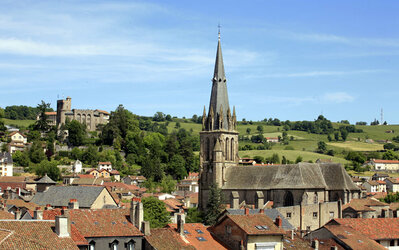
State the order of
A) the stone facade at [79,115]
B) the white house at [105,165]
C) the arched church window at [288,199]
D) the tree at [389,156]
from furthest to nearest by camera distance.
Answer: the tree at [389,156] → the stone facade at [79,115] → the white house at [105,165] → the arched church window at [288,199]

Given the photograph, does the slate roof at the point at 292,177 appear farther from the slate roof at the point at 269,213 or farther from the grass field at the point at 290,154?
the grass field at the point at 290,154

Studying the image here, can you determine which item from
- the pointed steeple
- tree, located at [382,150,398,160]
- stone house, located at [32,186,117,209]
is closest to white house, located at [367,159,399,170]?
tree, located at [382,150,398,160]

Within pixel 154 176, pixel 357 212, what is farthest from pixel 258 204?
pixel 154 176

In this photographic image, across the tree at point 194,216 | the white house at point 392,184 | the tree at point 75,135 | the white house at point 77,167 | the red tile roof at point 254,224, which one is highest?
the tree at point 75,135

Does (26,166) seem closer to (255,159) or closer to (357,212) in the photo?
(255,159)

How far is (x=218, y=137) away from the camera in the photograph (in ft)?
304

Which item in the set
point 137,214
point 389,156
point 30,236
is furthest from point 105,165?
point 30,236

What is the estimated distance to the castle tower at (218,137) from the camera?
9150 centimetres

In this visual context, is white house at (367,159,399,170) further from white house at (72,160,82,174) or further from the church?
the church

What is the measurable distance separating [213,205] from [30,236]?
52200 mm

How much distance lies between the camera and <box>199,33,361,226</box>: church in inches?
3250

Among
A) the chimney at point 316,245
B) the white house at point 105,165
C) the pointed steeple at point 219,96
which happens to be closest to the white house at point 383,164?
the white house at point 105,165

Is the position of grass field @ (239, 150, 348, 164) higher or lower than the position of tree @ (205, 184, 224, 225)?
higher

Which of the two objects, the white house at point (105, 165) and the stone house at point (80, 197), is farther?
the white house at point (105, 165)
